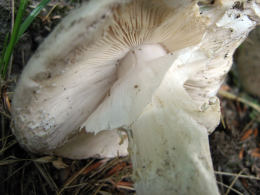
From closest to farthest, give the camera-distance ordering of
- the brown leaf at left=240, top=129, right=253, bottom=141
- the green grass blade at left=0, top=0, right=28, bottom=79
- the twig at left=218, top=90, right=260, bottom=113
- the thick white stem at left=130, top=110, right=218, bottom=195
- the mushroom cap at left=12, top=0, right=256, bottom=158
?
the mushroom cap at left=12, top=0, right=256, bottom=158 < the thick white stem at left=130, top=110, right=218, bottom=195 < the green grass blade at left=0, top=0, right=28, bottom=79 < the brown leaf at left=240, top=129, right=253, bottom=141 < the twig at left=218, top=90, right=260, bottom=113

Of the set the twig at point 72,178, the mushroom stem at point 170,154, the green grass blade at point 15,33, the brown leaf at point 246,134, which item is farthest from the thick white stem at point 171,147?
the brown leaf at point 246,134

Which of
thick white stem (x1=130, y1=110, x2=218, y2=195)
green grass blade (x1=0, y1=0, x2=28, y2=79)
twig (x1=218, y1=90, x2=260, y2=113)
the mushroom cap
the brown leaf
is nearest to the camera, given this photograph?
the mushroom cap

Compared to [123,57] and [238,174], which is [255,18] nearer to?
[123,57]

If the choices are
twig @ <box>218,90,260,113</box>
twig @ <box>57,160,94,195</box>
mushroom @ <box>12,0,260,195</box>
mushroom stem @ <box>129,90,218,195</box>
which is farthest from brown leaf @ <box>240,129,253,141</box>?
twig @ <box>57,160,94,195</box>

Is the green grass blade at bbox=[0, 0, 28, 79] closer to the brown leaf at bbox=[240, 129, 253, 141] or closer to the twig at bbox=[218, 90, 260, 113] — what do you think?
the twig at bbox=[218, 90, 260, 113]

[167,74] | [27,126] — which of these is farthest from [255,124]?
[27,126]

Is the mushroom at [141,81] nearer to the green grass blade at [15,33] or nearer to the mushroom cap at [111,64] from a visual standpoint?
the mushroom cap at [111,64]

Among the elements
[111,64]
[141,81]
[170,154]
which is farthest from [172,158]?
[111,64]

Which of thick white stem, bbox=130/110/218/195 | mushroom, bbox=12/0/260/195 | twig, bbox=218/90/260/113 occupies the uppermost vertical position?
mushroom, bbox=12/0/260/195
